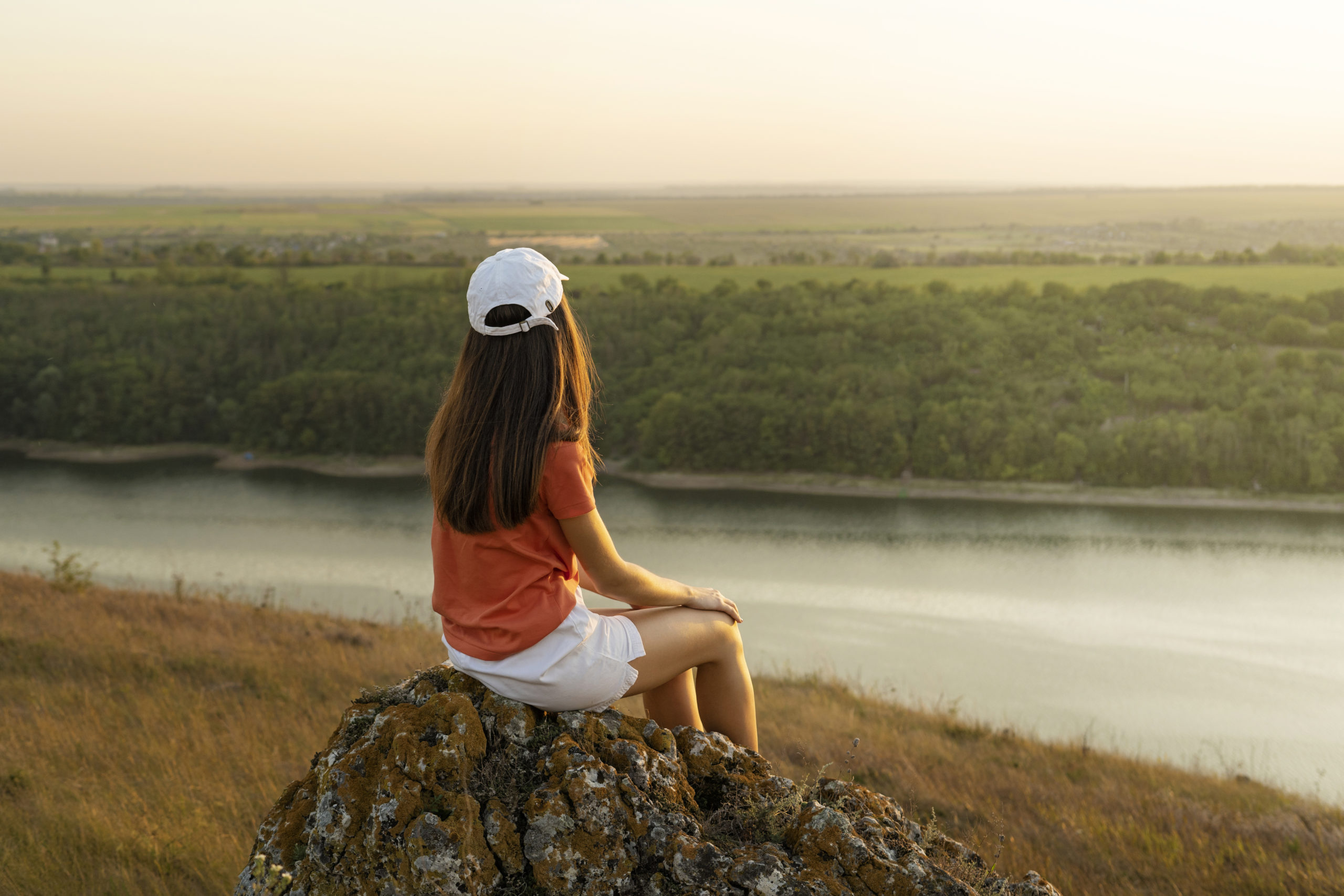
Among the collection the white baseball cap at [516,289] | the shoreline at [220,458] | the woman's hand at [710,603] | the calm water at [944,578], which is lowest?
the shoreline at [220,458]

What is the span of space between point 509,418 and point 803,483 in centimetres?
3481

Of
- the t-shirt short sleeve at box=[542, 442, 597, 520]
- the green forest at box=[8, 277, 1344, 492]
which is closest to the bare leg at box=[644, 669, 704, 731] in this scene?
the t-shirt short sleeve at box=[542, 442, 597, 520]

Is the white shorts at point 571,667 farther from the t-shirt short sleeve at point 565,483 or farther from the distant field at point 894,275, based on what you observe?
the distant field at point 894,275

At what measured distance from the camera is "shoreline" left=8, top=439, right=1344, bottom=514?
104ft

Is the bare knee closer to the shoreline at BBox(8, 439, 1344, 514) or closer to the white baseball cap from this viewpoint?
the white baseball cap

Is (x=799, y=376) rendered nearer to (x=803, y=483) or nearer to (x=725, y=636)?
(x=803, y=483)

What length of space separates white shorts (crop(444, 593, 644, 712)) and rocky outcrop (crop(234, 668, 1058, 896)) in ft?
0.13

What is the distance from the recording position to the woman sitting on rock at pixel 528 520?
1991 millimetres

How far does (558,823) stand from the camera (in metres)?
1.83

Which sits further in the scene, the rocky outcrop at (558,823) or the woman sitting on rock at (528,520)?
the woman sitting on rock at (528,520)

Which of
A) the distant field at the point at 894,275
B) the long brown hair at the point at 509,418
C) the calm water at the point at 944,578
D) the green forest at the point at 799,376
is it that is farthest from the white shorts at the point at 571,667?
the distant field at the point at 894,275

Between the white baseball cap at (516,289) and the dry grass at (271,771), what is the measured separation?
5.04 ft

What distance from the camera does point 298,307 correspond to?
184ft

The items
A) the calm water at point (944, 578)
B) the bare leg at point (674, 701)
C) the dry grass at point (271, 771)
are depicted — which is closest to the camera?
the bare leg at point (674, 701)
